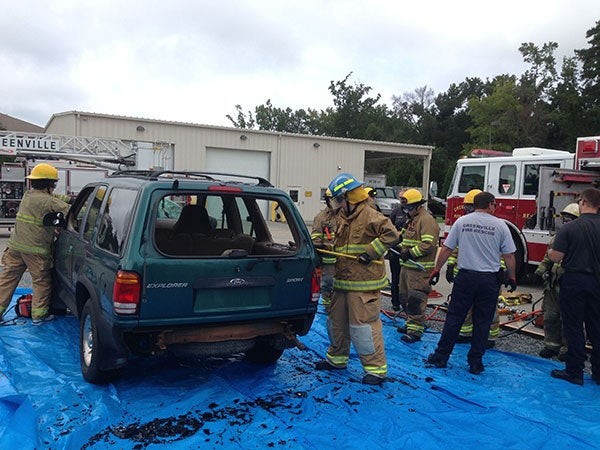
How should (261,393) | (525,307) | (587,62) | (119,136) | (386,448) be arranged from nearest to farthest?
1. (386,448)
2. (261,393)
3. (525,307)
4. (119,136)
5. (587,62)

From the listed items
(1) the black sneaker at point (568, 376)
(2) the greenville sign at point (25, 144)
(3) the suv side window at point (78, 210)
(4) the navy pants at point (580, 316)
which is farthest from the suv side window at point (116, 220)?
(2) the greenville sign at point (25, 144)

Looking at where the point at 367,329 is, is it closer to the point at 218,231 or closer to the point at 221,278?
the point at 221,278

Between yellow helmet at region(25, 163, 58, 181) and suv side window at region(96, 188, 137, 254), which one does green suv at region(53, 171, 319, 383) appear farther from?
yellow helmet at region(25, 163, 58, 181)

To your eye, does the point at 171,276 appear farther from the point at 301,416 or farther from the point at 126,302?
the point at 301,416

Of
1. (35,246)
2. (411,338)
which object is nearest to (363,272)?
(411,338)

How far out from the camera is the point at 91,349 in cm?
424

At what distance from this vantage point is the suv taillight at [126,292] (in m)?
3.56

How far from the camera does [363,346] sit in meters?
4.46

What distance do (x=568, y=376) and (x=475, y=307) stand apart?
3.22 feet

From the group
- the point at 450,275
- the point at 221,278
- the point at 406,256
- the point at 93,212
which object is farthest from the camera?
the point at 406,256

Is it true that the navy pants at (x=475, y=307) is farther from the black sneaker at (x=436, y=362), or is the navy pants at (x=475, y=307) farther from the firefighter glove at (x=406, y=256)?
the firefighter glove at (x=406, y=256)

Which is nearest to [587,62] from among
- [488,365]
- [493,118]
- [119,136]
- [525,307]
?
[493,118]

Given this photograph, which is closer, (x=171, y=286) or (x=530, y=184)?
(x=171, y=286)

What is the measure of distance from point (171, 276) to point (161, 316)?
0.97ft
